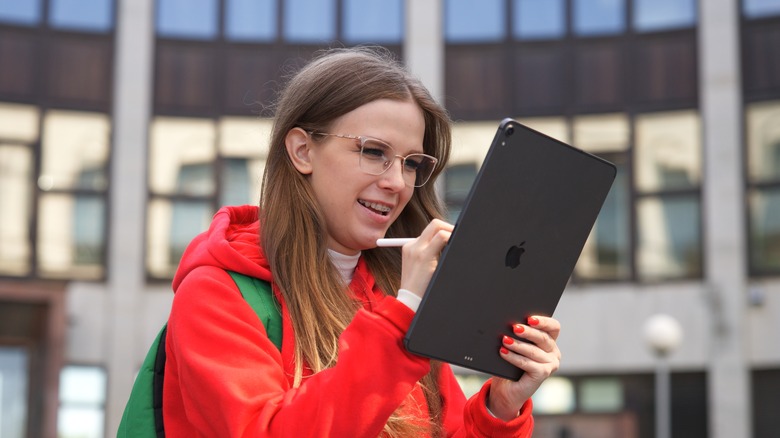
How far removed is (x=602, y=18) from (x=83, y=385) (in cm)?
1045

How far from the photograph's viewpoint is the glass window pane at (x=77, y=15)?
20.7 meters

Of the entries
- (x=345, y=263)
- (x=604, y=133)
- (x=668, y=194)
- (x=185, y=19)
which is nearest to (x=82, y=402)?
(x=185, y=19)

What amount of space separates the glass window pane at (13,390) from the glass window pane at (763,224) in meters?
11.8

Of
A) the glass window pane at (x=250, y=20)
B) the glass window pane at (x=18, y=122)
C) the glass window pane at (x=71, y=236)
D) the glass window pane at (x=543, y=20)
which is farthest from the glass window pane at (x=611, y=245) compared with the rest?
the glass window pane at (x=18, y=122)

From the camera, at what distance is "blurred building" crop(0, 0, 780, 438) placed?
19.5 metres

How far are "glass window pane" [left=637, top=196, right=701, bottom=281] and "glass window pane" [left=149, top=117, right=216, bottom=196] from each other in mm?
7237

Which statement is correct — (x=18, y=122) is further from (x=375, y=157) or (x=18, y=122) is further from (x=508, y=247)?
(x=508, y=247)

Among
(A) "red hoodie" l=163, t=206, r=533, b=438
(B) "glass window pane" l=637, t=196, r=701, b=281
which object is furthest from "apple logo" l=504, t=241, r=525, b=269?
(B) "glass window pane" l=637, t=196, r=701, b=281

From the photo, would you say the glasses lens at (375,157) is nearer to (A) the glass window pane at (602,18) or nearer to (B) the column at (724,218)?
(B) the column at (724,218)

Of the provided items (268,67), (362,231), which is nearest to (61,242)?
(268,67)

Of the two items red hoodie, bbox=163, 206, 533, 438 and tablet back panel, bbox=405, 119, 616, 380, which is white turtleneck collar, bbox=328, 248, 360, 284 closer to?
red hoodie, bbox=163, 206, 533, 438

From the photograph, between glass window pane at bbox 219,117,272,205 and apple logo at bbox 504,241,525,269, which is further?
glass window pane at bbox 219,117,272,205

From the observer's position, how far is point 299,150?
3.00 metres

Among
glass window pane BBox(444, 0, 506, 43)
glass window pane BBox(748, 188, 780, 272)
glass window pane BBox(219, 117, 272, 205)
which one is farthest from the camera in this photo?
glass window pane BBox(444, 0, 506, 43)
